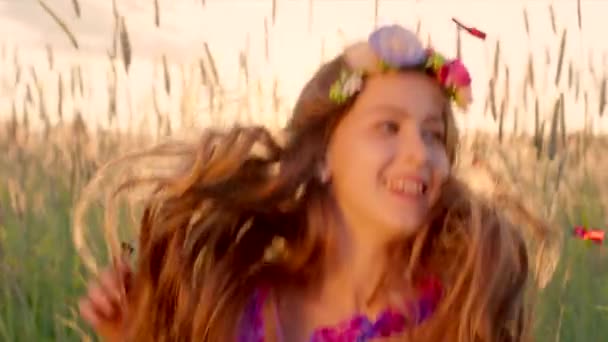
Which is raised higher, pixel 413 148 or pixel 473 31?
pixel 473 31

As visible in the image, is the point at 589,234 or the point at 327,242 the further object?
the point at 589,234

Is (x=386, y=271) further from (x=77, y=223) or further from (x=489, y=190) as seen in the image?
(x=77, y=223)

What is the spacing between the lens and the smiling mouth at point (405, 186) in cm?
92

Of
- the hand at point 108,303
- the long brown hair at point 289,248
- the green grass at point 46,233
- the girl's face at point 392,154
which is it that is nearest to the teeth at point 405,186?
the girl's face at point 392,154

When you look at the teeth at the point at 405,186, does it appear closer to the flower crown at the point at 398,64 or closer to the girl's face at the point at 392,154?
the girl's face at the point at 392,154

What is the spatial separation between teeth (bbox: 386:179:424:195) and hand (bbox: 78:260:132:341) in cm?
34

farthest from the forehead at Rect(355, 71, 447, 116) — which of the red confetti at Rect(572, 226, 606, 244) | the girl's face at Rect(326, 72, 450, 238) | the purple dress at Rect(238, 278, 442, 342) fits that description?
the red confetti at Rect(572, 226, 606, 244)

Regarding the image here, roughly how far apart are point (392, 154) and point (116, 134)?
40 cm

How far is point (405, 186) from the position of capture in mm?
918

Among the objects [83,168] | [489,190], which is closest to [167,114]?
[83,168]

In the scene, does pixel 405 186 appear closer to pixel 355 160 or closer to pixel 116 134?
pixel 355 160

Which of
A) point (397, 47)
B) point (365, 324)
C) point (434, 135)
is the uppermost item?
point (397, 47)

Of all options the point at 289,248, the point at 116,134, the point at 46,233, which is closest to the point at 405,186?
the point at 289,248

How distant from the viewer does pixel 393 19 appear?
3.81ft
